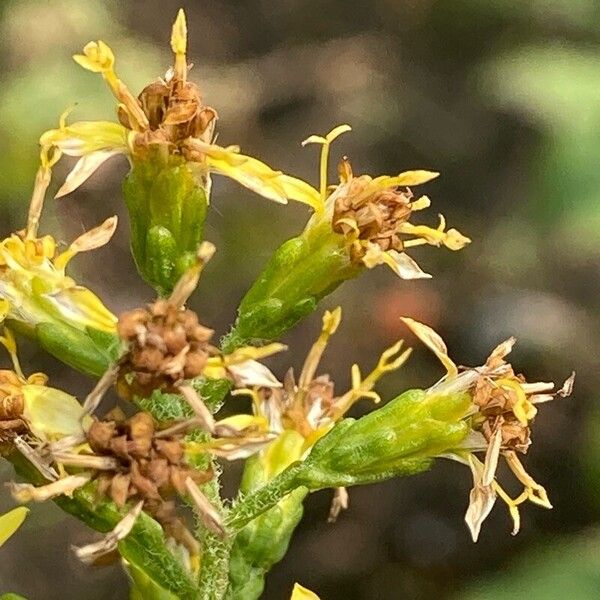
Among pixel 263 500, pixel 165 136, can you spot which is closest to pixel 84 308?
pixel 165 136

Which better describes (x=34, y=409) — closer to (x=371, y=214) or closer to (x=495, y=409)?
(x=371, y=214)

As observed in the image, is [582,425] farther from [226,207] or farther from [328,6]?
[328,6]

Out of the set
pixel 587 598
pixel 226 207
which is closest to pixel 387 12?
pixel 226 207

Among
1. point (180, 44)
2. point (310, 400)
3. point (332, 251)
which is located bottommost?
point (310, 400)

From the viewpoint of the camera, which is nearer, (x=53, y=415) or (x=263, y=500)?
(x=53, y=415)

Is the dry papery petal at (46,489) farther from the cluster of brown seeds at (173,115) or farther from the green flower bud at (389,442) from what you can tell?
the cluster of brown seeds at (173,115)

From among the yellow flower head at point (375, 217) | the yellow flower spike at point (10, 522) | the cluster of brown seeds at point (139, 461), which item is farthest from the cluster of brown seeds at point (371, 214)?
the yellow flower spike at point (10, 522)
